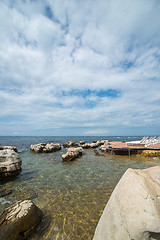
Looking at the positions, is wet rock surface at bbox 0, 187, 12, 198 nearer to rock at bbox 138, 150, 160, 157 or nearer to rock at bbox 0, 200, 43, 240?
rock at bbox 0, 200, 43, 240

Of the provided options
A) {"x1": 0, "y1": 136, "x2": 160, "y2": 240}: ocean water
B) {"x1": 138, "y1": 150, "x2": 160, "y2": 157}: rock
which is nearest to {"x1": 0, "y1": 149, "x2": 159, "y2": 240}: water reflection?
{"x1": 0, "y1": 136, "x2": 160, "y2": 240}: ocean water

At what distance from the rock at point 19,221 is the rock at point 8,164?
18.3 feet

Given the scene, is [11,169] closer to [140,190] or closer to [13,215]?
[13,215]

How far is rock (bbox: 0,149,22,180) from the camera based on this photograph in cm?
865

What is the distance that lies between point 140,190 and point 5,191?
8.14m

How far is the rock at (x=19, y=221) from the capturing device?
3446 mm

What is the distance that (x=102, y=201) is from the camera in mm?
5812

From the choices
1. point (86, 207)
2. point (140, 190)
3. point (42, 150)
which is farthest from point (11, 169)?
point (42, 150)

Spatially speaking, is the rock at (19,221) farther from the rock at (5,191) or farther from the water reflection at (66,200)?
the rock at (5,191)

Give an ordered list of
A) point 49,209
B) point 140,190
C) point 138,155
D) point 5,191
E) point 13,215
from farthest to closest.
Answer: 1. point 138,155
2. point 5,191
3. point 49,209
4. point 13,215
5. point 140,190

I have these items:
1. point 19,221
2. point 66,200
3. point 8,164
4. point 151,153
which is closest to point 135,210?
point 19,221

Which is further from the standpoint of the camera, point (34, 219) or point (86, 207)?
point (86, 207)

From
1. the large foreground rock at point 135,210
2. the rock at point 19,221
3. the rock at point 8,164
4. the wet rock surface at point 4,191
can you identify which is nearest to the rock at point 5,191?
the wet rock surface at point 4,191

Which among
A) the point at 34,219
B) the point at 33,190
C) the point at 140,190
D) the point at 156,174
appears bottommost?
the point at 33,190
